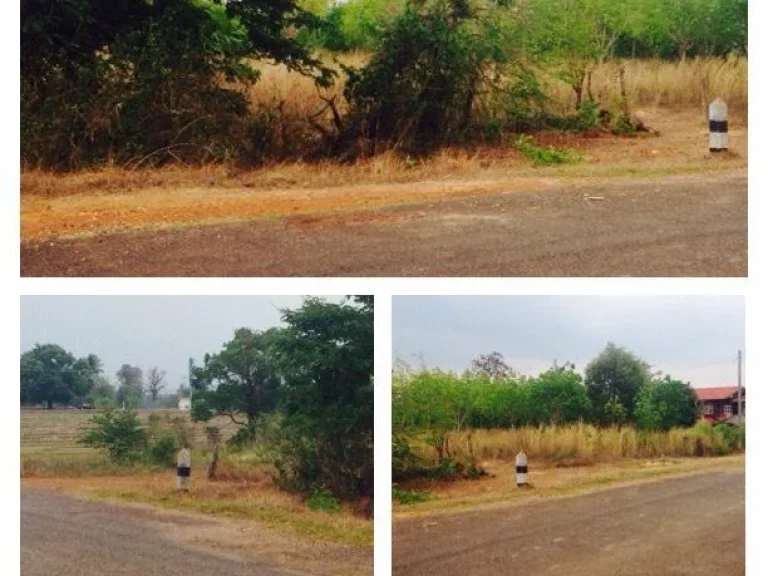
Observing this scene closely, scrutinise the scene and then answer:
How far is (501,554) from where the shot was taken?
7.13 meters

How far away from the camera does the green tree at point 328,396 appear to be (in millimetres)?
7293

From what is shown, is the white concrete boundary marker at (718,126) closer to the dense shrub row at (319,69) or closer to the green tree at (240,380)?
the dense shrub row at (319,69)

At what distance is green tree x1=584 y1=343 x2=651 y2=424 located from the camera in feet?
23.7

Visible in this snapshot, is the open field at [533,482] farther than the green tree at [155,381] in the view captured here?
No

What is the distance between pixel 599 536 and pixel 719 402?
3.54 feet

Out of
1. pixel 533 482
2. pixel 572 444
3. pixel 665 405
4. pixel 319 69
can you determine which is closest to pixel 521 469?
pixel 533 482

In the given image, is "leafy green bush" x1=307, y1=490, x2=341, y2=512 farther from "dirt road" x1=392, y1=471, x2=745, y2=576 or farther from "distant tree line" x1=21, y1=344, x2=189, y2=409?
"distant tree line" x1=21, y1=344, x2=189, y2=409

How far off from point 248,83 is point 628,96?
8.56ft

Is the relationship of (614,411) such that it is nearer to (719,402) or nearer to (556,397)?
(556,397)

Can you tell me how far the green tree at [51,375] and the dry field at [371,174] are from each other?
0.74 m

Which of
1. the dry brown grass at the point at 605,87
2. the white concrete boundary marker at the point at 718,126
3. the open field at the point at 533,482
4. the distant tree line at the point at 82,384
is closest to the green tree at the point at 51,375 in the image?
the distant tree line at the point at 82,384

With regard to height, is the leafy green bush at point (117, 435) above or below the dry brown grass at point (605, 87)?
below

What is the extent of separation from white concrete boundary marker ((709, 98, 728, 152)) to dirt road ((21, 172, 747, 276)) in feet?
0.79

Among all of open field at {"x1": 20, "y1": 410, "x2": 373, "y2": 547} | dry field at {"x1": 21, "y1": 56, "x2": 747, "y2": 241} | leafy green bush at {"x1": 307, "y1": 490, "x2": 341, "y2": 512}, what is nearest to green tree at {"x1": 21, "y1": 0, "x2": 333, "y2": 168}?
dry field at {"x1": 21, "y1": 56, "x2": 747, "y2": 241}
